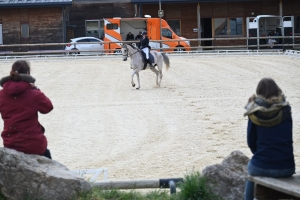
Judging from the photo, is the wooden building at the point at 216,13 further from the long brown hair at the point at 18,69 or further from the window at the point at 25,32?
the long brown hair at the point at 18,69

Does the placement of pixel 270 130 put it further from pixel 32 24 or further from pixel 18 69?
pixel 32 24

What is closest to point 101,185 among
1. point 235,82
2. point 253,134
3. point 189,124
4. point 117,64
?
point 253,134

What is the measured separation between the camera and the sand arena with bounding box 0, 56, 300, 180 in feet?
42.9

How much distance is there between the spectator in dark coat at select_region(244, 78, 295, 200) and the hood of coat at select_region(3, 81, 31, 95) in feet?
7.90

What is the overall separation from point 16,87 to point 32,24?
145ft

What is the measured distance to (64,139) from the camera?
51.5 ft

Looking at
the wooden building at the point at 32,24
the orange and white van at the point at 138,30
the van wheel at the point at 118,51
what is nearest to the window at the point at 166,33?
the orange and white van at the point at 138,30

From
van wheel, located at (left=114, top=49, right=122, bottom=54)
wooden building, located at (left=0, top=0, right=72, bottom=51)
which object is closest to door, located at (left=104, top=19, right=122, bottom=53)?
van wheel, located at (left=114, top=49, right=122, bottom=54)

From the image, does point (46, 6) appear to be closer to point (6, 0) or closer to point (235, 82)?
point (6, 0)

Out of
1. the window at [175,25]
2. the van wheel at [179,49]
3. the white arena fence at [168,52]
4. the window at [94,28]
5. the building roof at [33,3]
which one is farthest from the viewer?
the window at [94,28]

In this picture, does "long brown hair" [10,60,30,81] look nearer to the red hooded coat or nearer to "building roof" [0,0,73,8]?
the red hooded coat

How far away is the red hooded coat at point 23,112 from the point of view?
7609 millimetres

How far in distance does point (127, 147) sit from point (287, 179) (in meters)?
7.75

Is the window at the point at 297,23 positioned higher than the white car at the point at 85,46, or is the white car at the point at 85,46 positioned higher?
the window at the point at 297,23
